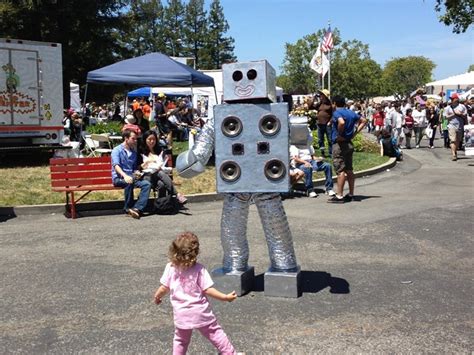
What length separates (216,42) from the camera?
278 feet

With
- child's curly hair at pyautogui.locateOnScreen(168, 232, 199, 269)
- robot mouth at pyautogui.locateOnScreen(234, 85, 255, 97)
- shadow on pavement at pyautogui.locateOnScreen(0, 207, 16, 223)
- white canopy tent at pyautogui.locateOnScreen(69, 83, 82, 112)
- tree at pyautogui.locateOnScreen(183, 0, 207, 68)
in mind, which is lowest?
shadow on pavement at pyautogui.locateOnScreen(0, 207, 16, 223)

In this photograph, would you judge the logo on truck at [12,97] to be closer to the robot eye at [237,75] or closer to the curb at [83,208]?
the curb at [83,208]

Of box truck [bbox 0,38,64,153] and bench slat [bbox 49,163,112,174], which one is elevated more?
box truck [bbox 0,38,64,153]

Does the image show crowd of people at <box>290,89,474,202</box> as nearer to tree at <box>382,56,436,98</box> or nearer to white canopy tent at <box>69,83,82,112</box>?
white canopy tent at <box>69,83,82,112</box>

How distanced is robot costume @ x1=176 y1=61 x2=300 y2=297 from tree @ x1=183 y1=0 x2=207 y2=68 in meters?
82.0

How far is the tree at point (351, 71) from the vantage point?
71.3 m

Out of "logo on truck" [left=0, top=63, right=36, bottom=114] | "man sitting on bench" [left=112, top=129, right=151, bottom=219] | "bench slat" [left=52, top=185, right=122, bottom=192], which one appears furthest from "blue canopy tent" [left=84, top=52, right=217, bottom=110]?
"bench slat" [left=52, top=185, right=122, bottom=192]

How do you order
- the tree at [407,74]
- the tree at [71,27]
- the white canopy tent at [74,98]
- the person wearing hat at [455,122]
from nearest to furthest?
the person wearing hat at [455,122] < the white canopy tent at [74,98] < the tree at [71,27] < the tree at [407,74]

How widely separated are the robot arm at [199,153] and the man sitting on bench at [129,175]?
3.74 metres

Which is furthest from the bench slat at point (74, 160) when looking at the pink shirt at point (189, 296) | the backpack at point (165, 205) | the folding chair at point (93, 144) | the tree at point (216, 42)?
the tree at point (216, 42)

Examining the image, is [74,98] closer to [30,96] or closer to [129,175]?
[30,96]

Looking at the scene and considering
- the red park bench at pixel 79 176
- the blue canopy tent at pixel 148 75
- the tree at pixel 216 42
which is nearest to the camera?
the red park bench at pixel 79 176

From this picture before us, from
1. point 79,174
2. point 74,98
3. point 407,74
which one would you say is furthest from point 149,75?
point 407,74

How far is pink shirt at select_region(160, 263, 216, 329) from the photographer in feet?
10.9
